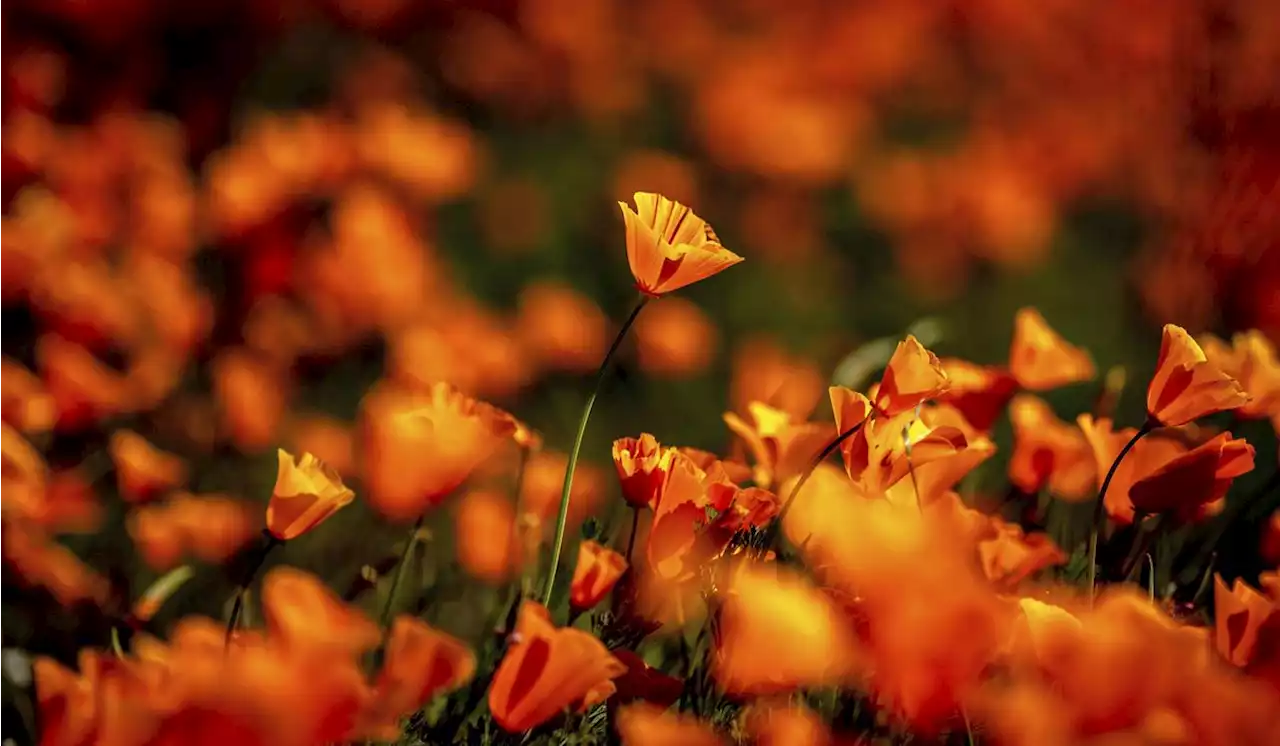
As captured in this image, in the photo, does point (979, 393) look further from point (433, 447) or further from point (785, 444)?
point (433, 447)

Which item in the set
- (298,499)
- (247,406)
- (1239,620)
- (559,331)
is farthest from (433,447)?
(559,331)

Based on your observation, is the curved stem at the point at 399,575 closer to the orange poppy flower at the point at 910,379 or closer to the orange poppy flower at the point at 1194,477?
the orange poppy flower at the point at 910,379

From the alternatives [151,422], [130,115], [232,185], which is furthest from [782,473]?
[130,115]

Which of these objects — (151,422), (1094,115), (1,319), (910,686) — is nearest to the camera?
(910,686)

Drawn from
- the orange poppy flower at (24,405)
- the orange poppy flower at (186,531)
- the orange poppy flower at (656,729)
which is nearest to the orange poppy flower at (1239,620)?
the orange poppy flower at (656,729)

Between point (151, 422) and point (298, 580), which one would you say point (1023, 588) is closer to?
point (298, 580)

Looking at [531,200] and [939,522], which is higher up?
[939,522]

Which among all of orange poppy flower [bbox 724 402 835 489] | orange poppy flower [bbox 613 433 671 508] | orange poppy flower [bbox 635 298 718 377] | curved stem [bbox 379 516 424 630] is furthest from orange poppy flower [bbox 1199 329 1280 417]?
orange poppy flower [bbox 635 298 718 377]
